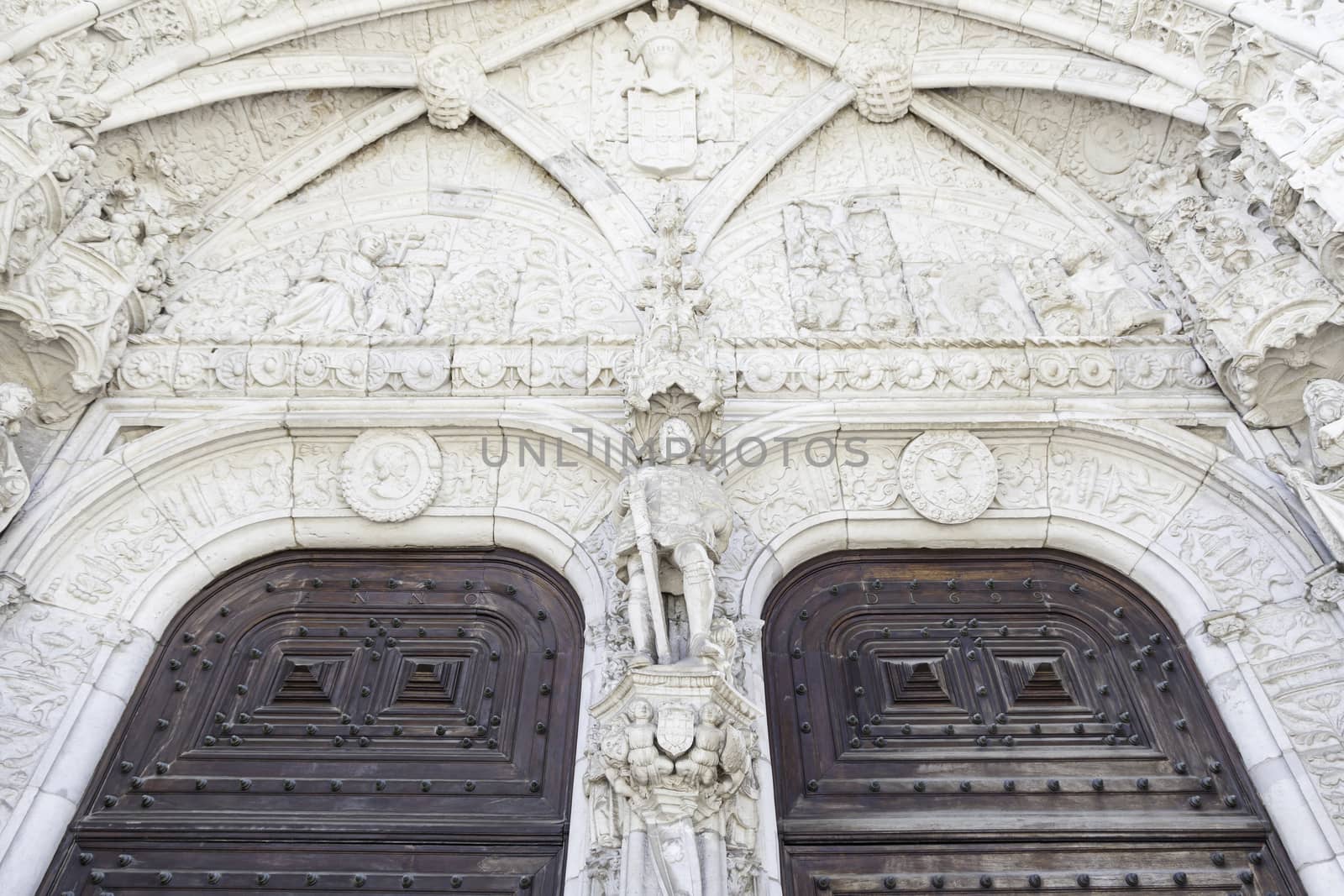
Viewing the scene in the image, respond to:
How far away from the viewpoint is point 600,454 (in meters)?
4.94

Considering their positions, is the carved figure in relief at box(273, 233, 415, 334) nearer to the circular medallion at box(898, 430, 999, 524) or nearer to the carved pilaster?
the circular medallion at box(898, 430, 999, 524)

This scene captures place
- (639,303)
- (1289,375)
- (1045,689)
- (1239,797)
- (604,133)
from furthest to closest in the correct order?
(604,133)
(639,303)
(1289,375)
(1045,689)
(1239,797)

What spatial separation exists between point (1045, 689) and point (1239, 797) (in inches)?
32.7

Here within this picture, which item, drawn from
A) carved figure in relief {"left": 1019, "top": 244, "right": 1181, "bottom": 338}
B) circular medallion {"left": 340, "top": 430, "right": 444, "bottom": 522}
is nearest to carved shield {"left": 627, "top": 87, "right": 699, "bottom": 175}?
carved figure in relief {"left": 1019, "top": 244, "right": 1181, "bottom": 338}

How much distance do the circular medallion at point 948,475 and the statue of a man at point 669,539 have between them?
107 cm

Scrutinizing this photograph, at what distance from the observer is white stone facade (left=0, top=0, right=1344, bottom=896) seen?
4504 mm

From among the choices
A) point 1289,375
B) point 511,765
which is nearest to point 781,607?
point 511,765

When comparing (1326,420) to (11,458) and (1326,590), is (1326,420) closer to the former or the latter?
(1326,590)

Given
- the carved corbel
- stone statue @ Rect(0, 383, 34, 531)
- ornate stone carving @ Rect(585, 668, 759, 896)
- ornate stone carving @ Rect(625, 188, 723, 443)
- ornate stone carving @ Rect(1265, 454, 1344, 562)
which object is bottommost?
ornate stone carving @ Rect(585, 668, 759, 896)

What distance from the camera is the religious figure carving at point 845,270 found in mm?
5688

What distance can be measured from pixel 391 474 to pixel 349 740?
4.26ft

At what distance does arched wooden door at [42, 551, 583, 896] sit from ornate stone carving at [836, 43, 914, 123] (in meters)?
3.77

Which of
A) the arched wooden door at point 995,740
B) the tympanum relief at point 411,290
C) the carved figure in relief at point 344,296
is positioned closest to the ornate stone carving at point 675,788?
the arched wooden door at point 995,740

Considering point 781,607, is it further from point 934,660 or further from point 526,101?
point 526,101
